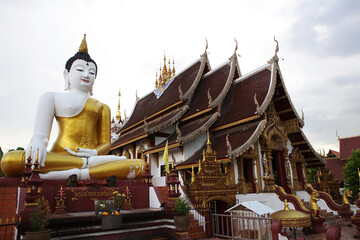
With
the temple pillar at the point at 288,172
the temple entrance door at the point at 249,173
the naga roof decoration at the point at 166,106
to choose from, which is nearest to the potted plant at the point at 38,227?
the temple entrance door at the point at 249,173

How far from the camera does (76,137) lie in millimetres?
7062

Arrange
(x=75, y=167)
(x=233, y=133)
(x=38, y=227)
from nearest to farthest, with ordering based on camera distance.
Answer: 1. (x=38, y=227)
2. (x=75, y=167)
3. (x=233, y=133)

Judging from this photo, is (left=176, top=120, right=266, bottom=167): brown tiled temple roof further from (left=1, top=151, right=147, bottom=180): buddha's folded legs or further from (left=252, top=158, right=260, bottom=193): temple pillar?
(left=1, top=151, right=147, bottom=180): buddha's folded legs

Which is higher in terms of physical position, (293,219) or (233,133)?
(233,133)

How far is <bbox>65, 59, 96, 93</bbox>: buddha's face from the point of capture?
746 centimetres

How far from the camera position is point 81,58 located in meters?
7.58

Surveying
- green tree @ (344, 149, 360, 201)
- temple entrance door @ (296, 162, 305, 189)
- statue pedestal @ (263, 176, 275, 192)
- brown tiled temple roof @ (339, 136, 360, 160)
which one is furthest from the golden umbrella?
brown tiled temple roof @ (339, 136, 360, 160)

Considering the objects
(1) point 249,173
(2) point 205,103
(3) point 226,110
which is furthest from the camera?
(2) point 205,103

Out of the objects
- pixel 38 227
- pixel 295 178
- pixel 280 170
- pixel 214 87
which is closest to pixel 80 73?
pixel 38 227

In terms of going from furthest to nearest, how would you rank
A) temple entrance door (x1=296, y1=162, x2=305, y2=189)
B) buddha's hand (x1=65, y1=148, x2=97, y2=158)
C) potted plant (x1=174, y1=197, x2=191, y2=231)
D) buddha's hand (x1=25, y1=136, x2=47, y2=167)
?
temple entrance door (x1=296, y1=162, x2=305, y2=189) < buddha's hand (x1=65, y1=148, x2=97, y2=158) < buddha's hand (x1=25, y1=136, x2=47, y2=167) < potted plant (x1=174, y1=197, x2=191, y2=231)

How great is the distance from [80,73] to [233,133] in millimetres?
5891

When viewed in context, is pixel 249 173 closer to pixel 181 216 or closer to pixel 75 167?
pixel 181 216

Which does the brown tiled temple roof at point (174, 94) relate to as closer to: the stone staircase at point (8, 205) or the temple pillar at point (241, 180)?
the temple pillar at point (241, 180)

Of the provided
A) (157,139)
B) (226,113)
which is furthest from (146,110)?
(226,113)
